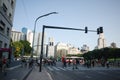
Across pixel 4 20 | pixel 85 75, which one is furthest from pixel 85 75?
pixel 4 20

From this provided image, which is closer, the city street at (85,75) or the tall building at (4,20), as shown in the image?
the city street at (85,75)

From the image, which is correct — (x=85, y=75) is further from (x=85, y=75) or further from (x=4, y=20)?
(x=4, y=20)

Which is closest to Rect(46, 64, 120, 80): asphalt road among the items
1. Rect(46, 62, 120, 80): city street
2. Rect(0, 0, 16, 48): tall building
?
Rect(46, 62, 120, 80): city street

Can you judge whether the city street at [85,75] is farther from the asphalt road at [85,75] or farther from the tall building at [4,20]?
the tall building at [4,20]

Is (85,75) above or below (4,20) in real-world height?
below

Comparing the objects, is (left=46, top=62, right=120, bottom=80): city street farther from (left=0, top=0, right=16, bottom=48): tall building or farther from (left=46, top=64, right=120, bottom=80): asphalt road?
(left=0, top=0, right=16, bottom=48): tall building

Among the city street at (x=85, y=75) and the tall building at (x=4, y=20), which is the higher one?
the tall building at (x=4, y=20)

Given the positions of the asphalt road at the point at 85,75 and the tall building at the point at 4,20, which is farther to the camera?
the tall building at the point at 4,20

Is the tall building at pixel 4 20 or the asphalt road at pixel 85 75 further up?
the tall building at pixel 4 20

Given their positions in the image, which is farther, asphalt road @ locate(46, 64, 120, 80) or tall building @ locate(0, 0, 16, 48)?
tall building @ locate(0, 0, 16, 48)

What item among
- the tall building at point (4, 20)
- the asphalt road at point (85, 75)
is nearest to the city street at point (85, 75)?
the asphalt road at point (85, 75)

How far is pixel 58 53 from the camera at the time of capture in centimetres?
19612

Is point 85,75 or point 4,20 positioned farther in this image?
point 4,20

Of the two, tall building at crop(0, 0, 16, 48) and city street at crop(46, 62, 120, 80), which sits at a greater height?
tall building at crop(0, 0, 16, 48)
